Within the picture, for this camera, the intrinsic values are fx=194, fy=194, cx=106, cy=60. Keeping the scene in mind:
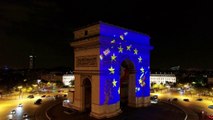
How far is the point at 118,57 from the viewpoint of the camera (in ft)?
91.2

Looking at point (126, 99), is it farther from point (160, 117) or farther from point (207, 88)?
point (207, 88)

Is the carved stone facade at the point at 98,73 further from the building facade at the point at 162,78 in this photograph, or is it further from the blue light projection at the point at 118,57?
the building facade at the point at 162,78

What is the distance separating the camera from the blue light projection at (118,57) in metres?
25.6

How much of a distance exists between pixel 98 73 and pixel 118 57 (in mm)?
4280

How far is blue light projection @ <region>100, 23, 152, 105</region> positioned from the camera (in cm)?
2559

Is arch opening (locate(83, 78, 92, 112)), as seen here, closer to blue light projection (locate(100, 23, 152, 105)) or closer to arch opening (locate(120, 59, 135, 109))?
blue light projection (locate(100, 23, 152, 105))

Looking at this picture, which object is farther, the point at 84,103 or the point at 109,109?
the point at 84,103

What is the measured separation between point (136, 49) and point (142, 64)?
3000 mm

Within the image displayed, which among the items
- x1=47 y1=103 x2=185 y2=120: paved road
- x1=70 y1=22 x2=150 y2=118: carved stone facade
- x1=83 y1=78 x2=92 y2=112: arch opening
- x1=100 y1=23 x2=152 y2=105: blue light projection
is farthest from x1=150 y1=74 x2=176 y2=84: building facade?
x1=83 y1=78 x2=92 y2=112: arch opening

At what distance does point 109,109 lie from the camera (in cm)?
2553

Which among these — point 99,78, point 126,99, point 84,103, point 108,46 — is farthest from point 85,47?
point 126,99

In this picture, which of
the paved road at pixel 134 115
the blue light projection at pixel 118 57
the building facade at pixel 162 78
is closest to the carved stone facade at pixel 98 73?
the blue light projection at pixel 118 57

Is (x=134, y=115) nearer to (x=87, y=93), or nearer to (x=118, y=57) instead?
(x=87, y=93)

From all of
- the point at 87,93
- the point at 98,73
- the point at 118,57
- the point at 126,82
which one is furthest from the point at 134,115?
the point at 126,82
